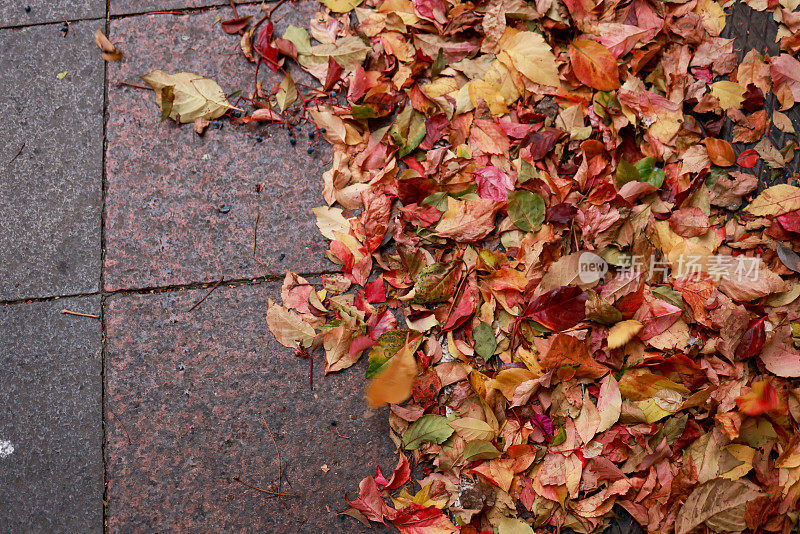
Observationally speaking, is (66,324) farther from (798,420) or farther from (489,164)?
(798,420)

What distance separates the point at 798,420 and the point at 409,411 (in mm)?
1287

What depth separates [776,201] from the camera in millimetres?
1901

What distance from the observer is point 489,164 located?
1.99 m

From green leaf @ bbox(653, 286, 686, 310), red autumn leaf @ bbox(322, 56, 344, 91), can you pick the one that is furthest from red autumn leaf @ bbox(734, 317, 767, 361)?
red autumn leaf @ bbox(322, 56, 344, 91)

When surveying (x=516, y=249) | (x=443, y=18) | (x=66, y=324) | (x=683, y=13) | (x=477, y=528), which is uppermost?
(x=683, y=13)

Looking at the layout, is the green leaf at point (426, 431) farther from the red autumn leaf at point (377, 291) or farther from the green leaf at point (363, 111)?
the green leaf at point (363, 111)

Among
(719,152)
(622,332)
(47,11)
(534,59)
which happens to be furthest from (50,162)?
(719,152)

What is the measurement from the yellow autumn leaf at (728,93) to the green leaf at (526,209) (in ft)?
2.58

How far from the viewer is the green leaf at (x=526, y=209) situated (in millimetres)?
1896

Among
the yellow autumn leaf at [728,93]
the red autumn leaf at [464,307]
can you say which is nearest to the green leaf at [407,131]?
the red autumn leaf at [464,307]

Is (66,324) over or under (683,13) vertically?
under

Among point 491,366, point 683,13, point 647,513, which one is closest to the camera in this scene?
point 647,513

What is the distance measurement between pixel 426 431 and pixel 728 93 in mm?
1643

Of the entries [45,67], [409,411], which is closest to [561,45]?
[409,411]
